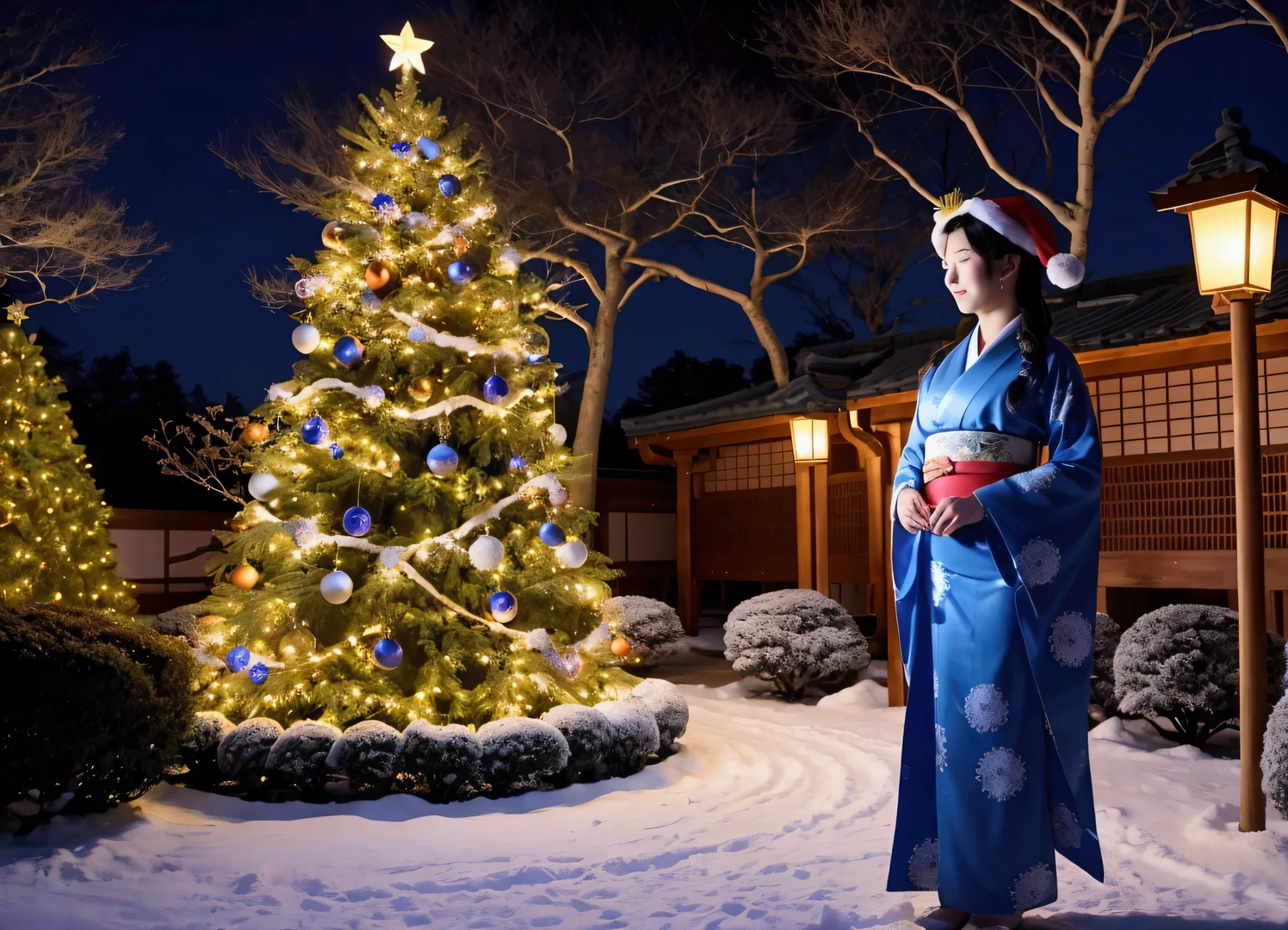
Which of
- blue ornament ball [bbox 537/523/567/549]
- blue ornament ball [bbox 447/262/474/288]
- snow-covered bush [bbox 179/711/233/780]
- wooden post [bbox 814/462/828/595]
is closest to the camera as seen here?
snow-covered bush [bbox 179/711/233/780]

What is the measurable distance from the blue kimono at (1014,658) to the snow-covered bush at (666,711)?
3.27 meters

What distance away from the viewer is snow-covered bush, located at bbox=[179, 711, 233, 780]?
570cm

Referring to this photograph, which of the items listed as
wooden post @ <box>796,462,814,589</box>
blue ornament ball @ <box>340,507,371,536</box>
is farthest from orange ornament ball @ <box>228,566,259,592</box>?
wooden post @ <box>796,462,814,589</box>

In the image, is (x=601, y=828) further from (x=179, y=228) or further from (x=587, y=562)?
(x=179, y=228)

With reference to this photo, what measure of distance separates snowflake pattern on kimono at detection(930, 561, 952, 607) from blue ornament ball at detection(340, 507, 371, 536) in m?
3.57

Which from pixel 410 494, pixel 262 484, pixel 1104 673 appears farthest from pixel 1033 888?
pixel 1104 673

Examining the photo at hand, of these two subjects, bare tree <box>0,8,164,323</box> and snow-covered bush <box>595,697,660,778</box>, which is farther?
bare tree <box>0,8,164,323</box>

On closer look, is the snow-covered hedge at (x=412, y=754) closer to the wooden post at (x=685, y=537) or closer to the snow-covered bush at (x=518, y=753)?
the snow-covered bush at (x=518, y=753)

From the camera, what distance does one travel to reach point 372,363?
6602 millimetres

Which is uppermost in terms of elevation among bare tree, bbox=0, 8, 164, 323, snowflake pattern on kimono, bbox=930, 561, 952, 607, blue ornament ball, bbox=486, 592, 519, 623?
bare tree, bbox=0, 8, 164, 323

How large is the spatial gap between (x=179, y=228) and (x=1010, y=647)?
34.5 metres

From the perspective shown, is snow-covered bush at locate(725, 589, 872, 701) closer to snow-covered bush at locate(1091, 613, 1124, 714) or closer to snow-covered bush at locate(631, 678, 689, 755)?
snow-covered bush at locate(1091, 613, 1124, 714)

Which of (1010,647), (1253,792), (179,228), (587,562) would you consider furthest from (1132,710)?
(179,228)

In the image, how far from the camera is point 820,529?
38.4 ft
